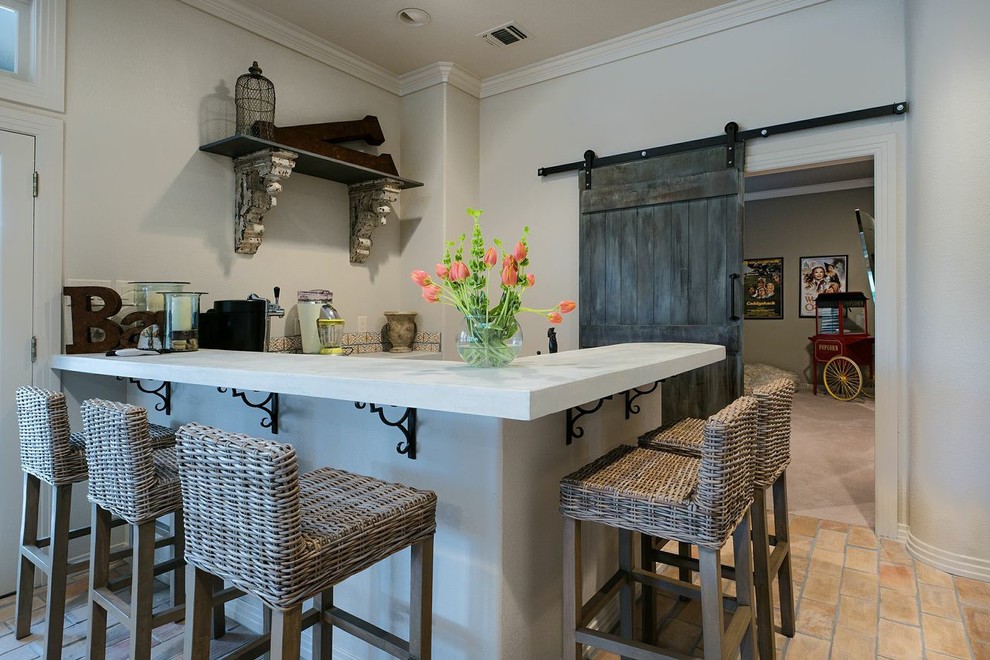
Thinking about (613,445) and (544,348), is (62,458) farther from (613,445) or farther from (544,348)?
(544,348)

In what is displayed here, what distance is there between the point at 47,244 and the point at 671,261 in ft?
10.4

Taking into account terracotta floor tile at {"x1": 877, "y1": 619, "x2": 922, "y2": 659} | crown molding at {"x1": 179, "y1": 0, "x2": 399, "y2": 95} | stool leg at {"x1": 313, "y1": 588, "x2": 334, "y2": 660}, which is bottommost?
Answer: terracotta floor tile at {"x1": 877, "y1": 619, "x2": 922, "y2": 659}

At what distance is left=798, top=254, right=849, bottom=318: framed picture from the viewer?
7.75 metres

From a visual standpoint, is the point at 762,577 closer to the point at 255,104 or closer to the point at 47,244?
the point at 47,244

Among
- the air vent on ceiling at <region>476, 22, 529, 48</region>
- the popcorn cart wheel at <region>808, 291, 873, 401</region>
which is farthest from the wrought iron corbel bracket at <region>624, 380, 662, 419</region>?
the popcorn cart wheel at <region>808, 291, 873, 401</region>

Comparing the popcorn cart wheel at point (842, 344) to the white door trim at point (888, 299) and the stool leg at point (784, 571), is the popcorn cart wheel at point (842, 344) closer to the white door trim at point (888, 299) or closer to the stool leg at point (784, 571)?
the white door trim at point (888, 299)

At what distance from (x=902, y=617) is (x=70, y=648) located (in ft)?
9.85

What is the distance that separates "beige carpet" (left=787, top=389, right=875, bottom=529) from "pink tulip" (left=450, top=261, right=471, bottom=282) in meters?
2.85

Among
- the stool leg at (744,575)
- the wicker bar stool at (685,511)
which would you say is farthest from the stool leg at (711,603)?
the stool leg at (744,575)

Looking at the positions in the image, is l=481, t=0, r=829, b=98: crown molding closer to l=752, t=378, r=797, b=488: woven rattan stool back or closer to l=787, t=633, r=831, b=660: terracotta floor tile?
l=752, t=378, r=797, b=488: woven rattan stool back

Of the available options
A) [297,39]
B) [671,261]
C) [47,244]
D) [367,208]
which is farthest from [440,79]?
[47,244]

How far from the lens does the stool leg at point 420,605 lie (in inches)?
50.2

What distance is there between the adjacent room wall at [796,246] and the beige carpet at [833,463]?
1.47 metres

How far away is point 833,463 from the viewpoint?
167 inches
